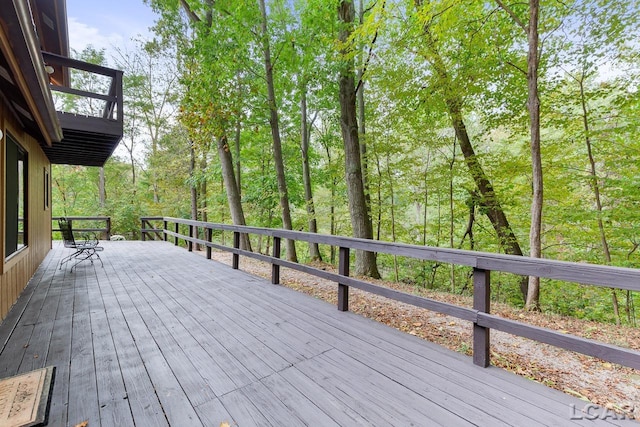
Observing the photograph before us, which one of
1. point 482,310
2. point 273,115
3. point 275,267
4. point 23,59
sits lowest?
point 275,267

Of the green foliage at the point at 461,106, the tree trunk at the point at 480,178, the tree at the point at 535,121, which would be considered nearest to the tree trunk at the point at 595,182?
the green foliage at the point at 461,106

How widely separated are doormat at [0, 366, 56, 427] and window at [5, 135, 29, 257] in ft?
7.54

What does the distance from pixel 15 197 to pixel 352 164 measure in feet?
17.1

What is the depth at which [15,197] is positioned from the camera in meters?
3.72

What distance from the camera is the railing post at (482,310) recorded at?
1986 mm

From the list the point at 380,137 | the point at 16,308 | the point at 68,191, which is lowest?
the point at 16,308

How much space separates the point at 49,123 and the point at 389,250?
4210mm

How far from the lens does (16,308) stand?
3.25 metres

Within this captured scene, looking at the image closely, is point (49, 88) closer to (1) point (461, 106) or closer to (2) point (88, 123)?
(2) point (88, 123)

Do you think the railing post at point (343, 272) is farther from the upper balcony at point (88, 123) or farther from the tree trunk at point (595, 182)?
the tree trunk at point (595, 182)

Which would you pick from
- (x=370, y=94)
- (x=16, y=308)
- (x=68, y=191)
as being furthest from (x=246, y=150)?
(x=68, y=191)

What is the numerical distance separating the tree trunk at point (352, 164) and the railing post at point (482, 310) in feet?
12.8

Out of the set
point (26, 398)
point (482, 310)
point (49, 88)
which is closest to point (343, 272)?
point (482, 310)

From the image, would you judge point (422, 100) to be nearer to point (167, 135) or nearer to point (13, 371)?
point (13, 371)
